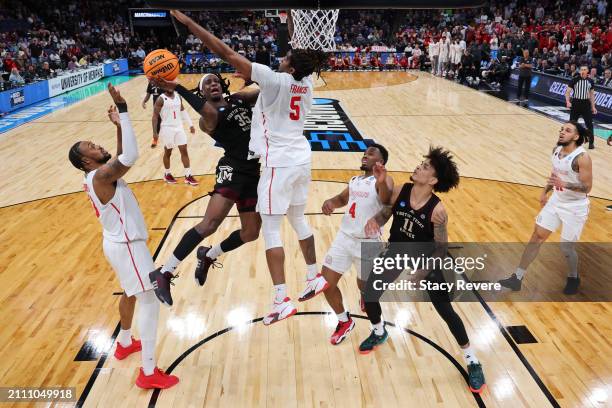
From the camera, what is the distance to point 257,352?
4309 mm

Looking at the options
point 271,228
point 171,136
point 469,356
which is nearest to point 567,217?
point 469,356

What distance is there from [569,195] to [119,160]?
3952mm

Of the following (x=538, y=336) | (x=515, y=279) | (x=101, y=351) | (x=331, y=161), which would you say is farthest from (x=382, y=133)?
(x=101, y=351)

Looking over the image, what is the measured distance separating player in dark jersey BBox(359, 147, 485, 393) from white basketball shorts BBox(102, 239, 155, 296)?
5.31 ft

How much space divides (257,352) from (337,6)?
2801 millimetres

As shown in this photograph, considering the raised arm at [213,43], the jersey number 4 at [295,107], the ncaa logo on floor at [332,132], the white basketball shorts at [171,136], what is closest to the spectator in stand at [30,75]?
the ncaa logo on floor at [332,132]

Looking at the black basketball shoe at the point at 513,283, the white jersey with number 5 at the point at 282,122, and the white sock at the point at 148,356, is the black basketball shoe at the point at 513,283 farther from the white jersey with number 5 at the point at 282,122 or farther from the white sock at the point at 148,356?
the white sock at the point at 148,356

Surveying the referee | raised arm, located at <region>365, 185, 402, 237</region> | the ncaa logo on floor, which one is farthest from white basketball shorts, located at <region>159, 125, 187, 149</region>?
the referee

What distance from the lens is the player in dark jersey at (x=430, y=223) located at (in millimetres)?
3571

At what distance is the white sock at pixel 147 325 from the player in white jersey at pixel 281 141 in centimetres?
80

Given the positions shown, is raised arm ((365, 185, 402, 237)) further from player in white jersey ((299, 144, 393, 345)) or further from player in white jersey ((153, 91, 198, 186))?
player in white jersey ((153, 91, 198, 186))

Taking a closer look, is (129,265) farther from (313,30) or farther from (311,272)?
(313,30)

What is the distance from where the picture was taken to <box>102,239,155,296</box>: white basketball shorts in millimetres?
3666

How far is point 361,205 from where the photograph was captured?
3.92 metres
